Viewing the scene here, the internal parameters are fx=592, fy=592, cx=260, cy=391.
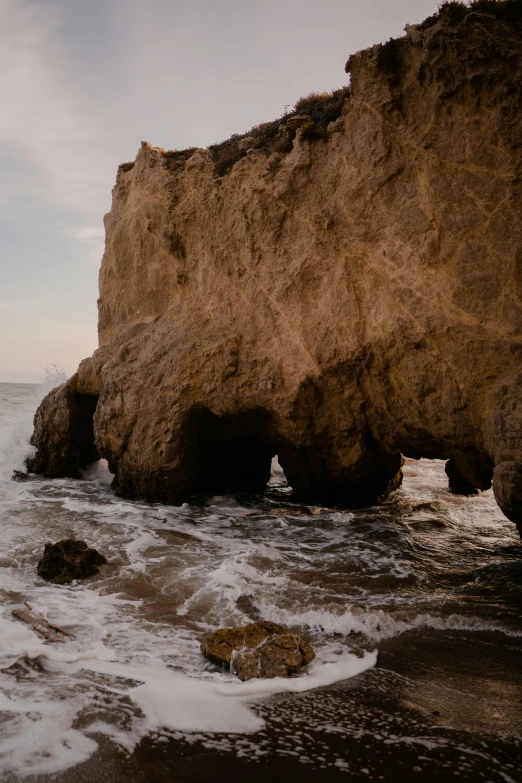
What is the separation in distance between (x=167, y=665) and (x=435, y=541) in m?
5.26

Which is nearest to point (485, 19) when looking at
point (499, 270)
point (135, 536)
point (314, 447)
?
point (499, 270)

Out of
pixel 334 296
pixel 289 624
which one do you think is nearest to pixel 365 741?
pixel 289 624

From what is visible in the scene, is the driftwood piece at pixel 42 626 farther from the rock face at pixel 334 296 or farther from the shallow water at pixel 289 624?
the rock face at pixel 334 296

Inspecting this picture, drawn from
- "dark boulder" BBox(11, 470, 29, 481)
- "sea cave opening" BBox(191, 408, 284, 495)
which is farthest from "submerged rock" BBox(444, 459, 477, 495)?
"dark boulder" BBox(11, 470, 29, 481)

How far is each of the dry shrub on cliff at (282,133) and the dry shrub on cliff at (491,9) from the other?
2.15 meters

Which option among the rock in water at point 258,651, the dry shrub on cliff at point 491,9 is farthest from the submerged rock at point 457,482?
the rock in water at point 258,651

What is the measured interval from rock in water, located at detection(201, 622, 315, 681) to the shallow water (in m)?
0.12

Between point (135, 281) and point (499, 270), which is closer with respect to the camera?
point (499, 270)

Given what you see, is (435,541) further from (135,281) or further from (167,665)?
(135,281)

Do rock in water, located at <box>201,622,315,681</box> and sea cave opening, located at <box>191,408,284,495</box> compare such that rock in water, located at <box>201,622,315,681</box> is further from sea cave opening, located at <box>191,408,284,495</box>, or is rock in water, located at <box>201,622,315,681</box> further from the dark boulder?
the dark boulder

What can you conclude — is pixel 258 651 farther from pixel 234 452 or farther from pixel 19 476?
pixel 19 476

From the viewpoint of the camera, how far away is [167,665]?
4438 millimetres

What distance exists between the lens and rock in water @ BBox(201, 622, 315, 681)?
4.25m

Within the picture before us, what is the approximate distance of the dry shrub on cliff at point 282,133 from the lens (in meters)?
9.37
